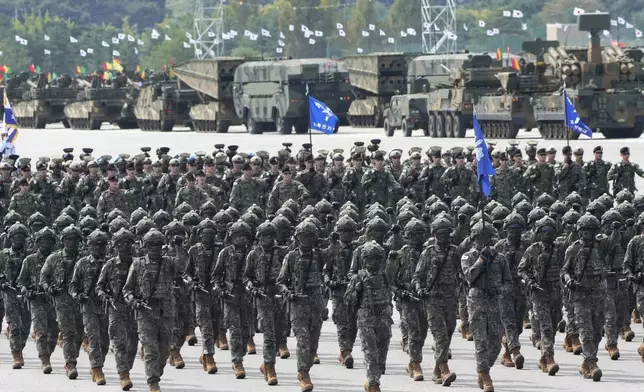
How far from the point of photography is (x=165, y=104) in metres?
83.7

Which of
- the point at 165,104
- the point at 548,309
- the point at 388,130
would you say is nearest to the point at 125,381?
the point at 548,309

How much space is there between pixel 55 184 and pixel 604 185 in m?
9.66

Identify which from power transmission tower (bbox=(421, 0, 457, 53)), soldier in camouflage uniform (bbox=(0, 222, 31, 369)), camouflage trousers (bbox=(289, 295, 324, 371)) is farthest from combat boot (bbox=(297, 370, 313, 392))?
power transmission tower (bbox=(421, 0, 457, 53))

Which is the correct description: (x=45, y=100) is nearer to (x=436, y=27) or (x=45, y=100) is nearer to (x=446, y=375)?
(x=436, y=27)

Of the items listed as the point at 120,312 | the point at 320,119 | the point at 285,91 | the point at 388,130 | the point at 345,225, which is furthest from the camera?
the point at 285,91

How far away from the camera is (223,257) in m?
19.8

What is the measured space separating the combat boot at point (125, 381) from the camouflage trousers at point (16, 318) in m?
2.35

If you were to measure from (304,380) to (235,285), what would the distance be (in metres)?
1.89

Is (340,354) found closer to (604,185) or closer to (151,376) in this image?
(151,376)

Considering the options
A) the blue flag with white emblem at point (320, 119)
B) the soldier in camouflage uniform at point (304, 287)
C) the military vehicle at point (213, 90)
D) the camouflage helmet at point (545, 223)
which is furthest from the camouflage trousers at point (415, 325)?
the military vehicle at point (213, 90)

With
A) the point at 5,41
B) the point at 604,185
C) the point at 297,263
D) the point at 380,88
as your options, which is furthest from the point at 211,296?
the point at 5,41

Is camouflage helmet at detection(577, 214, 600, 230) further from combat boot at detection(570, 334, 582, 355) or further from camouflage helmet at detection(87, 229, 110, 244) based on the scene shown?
camouflage helmet at detection(87, 229, 110, 244)

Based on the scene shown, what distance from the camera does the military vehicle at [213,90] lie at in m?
79.3

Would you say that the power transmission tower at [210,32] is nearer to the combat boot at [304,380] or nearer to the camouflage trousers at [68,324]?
the camouflage trousers at [68,324]
